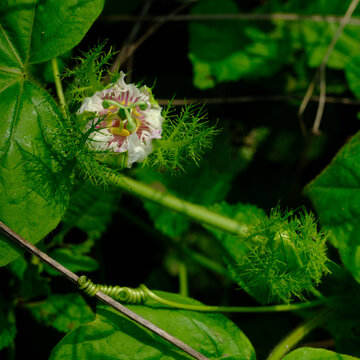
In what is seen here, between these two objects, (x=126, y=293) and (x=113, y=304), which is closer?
(x=113, y=304)

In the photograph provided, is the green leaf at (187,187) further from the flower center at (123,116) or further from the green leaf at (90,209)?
the flower center at (123,116)

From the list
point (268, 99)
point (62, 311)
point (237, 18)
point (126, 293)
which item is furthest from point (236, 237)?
point (237, 18)

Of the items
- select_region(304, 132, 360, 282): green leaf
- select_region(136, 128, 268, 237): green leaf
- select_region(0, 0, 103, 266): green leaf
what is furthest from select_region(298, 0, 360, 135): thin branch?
select_region(0, 0, 103, 266): green leaf

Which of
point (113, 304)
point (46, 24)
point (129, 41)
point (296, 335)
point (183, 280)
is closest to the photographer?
point (113, 304)

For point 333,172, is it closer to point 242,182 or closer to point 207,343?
point 207,343

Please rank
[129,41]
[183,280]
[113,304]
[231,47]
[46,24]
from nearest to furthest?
[113,304]
[46,24]
[183,280]
[129,41]
[231,47]

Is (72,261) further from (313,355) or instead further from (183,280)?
(313,355)
